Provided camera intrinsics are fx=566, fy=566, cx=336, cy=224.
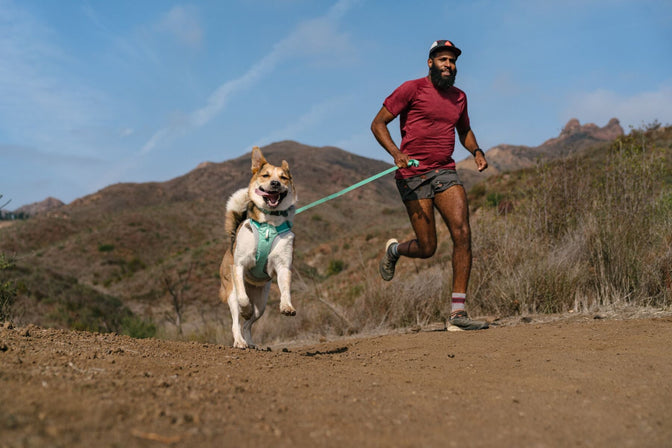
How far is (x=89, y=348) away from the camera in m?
4.29

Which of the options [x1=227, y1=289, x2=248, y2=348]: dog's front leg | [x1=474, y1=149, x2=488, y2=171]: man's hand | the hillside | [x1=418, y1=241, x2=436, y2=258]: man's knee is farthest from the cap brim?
[x1=227, y1=289, x2=248, y2=348]: dog's front leg

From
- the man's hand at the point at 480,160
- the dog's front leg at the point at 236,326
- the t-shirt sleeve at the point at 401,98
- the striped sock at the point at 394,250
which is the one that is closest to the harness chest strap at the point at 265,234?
the dog's front leg at the point at 236,326

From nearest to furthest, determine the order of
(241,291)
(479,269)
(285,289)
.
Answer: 1. (285,289)
2. (241,291)
3. (479,269)

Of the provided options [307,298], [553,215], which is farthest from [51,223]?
[553,215]

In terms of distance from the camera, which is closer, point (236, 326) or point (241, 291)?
point (241, 291)

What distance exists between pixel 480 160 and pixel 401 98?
1148mm

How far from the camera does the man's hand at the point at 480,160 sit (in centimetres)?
A: 636

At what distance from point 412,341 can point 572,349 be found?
155 cm

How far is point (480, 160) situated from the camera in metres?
6.46

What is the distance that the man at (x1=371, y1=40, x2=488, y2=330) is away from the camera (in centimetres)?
612

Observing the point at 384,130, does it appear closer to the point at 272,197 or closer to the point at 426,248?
the point at 426,248

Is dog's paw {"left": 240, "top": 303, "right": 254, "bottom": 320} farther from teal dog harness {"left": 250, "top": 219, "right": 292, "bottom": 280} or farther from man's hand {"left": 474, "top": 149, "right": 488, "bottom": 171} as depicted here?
man's hand {"left": 474, "top": 149, "right": 488, "bottom": 171}

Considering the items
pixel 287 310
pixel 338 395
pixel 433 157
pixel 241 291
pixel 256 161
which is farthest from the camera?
pixel 433 157

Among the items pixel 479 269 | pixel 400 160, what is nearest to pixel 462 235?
pixel 400 160
